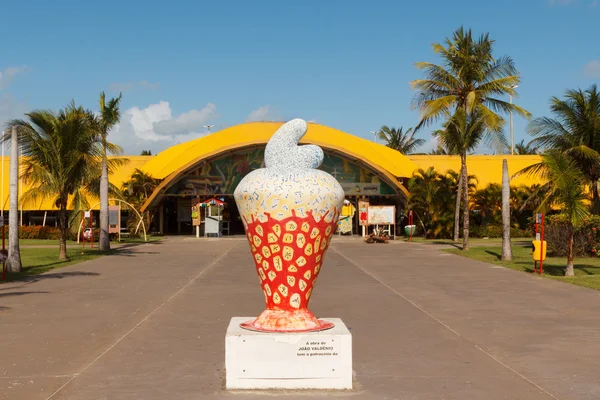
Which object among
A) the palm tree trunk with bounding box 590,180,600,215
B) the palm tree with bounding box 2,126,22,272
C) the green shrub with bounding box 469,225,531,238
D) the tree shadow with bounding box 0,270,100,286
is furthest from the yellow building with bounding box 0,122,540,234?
the tree shadow with bounding box 0,270,100,286

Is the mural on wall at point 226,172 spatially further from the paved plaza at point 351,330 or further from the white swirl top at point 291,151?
the white swirl top at point 291,151

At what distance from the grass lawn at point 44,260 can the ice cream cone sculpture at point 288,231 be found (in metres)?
13.4

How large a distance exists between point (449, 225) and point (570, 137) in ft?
49.4

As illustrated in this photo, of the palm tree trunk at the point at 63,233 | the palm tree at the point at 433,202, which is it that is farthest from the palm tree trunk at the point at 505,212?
the palm tree at the point at 433,202

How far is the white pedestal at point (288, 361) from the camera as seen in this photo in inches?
283

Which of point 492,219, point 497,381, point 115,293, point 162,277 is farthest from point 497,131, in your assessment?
point 497,381

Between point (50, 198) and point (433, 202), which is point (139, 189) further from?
point (433, 202)

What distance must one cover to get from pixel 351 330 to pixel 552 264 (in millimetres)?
14953

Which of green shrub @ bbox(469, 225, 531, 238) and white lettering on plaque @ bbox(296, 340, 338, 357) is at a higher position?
green shrub @ bbox(469, 225, 531, 238)

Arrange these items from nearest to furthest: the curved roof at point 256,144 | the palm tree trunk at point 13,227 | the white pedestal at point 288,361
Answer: the white pedestal at point 288,361 → the palm tree trunk at point 13,227 → the curved roof at point 256,144

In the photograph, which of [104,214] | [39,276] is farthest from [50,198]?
[39,276]

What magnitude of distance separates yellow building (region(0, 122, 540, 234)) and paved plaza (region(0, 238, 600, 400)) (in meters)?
26.4

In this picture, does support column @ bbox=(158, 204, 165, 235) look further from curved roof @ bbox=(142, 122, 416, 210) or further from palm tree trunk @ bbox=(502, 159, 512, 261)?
palm tree trunk @ bbox=(502, 159, 512, 261)

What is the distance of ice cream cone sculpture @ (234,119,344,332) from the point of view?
24.1 feet
